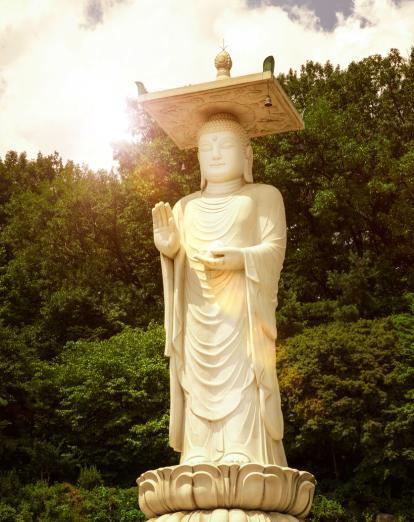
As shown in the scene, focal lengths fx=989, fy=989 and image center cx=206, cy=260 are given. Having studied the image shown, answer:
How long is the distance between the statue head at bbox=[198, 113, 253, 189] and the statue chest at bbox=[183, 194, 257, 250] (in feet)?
0.81

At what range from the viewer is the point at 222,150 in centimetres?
902

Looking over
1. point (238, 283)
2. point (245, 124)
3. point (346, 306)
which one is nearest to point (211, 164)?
point (245, 124)

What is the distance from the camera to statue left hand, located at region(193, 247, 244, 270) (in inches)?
328

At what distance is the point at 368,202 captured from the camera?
21.9 m

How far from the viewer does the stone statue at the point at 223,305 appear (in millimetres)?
8055

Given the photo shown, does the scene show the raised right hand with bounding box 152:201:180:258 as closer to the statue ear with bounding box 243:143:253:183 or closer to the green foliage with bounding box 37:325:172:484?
the statue ear with bounding box 243:143:253:183

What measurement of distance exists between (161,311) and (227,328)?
1301cm

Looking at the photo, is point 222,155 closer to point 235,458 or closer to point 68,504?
point 235,458

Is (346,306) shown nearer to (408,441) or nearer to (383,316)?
(383,316)

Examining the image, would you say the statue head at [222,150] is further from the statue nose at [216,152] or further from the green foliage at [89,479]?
the green foliage at [89,479]

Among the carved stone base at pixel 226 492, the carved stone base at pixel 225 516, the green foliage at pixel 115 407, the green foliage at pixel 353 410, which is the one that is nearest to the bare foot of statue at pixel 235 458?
the carved stone base at pixel 226 492

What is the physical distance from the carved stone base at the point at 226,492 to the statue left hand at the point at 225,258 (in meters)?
1.78

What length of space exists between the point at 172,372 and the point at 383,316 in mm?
12026

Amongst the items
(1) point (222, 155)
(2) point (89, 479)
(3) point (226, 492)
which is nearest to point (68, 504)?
(2) point (89, 479)
